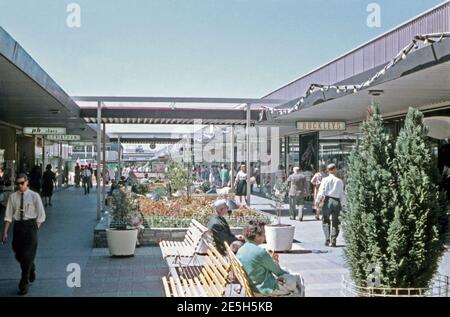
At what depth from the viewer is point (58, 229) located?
47.6 ft

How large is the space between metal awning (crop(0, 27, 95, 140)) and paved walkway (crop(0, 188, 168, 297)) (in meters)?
3.29

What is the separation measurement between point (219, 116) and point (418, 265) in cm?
1411

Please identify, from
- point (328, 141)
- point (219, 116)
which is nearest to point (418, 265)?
point (219, 116)

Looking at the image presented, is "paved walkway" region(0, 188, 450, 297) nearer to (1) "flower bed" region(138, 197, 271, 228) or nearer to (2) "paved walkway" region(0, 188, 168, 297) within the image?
(2) "paved walkway" region(0, 188, 168, 297)

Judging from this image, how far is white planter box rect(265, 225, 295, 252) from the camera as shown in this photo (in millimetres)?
10633

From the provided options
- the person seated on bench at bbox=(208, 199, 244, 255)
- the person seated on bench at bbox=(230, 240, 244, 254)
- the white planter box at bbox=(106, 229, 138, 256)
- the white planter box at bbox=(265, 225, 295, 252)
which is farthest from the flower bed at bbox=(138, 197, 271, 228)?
the person seated on bench at bbox=(230, 240, 244, 254)

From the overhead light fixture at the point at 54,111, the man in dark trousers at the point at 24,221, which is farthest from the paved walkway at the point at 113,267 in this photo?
the overhead light fixture at the point at 54,111

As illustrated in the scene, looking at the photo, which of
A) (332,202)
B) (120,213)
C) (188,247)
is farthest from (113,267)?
(332,202)

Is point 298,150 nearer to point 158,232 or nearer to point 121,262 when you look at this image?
point 158,232

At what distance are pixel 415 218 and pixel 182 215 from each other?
822 centimetres

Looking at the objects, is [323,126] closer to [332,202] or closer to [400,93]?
[400,93]

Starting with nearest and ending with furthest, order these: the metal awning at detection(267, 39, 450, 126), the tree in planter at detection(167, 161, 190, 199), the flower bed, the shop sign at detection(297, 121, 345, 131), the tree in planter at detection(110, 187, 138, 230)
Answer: the metal awning at detection(267, 39, 450, 126), the tree in planter at detection(110, 187, 138, 230), the flower bed, the tree in planter at detection(167, 161, 190, 199), the shop sign at detection(297, 121, 345, 131)

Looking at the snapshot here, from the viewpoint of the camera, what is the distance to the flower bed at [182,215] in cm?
1220

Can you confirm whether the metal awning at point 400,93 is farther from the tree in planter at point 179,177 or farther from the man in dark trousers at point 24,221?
the man in dark trousers at point 24,221
